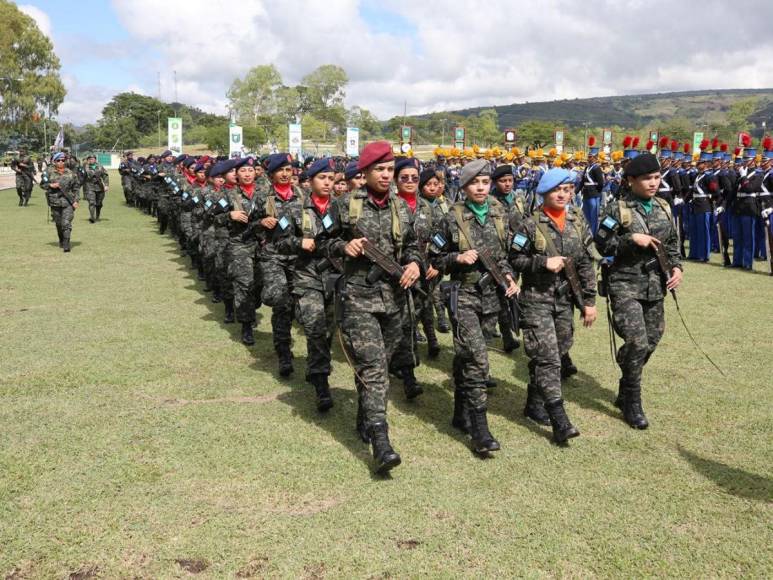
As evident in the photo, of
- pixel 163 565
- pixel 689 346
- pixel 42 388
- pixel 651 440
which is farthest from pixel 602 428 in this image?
pixel 42 388

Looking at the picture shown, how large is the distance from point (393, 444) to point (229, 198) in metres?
4.07

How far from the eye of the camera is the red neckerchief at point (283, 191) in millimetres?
6520

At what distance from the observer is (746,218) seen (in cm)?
1239

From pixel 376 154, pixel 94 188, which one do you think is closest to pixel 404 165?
pixel 376 154

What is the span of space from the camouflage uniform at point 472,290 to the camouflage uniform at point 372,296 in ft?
0.95

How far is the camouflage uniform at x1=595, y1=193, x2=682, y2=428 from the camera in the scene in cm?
511

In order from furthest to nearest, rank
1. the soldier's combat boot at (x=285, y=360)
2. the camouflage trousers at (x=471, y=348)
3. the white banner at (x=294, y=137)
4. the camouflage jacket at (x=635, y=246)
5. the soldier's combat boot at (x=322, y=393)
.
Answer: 1. the white banner at (x=294, y=137)
2. the soldier's combat boot at (x=285, y=360)
3. the soldier's combat boot at (x=322, y=393)
4. the camouflage jacket at (x=635, y=246)
5. the camouflage trousers at (x=471, y=348)

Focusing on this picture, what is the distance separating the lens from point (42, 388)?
19.3 feet

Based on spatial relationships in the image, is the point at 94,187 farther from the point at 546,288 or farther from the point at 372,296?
the point at 546,288

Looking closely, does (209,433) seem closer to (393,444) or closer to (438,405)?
(393,444)

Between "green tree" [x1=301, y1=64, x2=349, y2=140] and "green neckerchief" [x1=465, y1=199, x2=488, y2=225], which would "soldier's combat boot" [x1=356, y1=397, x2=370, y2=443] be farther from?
"green tree" [x1=301, y1=64, x2=349, y2=140]

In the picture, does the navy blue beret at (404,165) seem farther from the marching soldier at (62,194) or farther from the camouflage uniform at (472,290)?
the marching soldier at (62,194)

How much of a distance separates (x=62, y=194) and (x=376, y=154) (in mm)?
11463

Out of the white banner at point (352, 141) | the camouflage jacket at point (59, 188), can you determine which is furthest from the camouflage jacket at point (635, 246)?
the white banner at point (352, 141)
